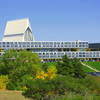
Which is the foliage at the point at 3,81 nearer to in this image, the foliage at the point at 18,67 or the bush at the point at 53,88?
the foliage at the point at 18,67

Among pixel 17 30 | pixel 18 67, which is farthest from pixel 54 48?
pixel 18 67

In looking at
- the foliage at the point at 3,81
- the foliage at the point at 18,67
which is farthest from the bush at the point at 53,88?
the foliage at the point at 3,81

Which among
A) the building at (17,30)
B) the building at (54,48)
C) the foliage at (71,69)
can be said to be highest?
the building at (17,30)

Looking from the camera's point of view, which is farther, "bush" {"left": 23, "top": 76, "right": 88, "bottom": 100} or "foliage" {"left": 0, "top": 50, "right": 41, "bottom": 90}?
"foliage" {"left": 0, "top": 50, "right": 41, "bottom": 90}

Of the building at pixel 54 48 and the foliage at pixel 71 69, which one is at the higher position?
the building at pixel 54 48

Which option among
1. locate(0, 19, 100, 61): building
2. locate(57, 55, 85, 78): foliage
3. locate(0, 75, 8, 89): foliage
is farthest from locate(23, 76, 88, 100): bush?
locate(0, 19, 100, 61): building

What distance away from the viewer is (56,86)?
89.6ft

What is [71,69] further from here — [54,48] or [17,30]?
[17,30]

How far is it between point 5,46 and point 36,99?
253 ft

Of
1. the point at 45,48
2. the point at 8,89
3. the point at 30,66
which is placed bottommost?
the point at 8,89

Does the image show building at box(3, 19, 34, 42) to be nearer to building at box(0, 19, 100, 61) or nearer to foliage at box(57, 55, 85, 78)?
building at box(0, 19, 100, 61)

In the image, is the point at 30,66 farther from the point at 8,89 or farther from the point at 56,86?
the point at 56,86

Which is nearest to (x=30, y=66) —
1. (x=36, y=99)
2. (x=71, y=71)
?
(x=71, y=71)

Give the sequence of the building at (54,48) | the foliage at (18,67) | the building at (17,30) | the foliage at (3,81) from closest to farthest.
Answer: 1. the foliage at (3,81)
2. the foliage at (18,67)
3. the building at (54,48)
4. the building at (17,30)
